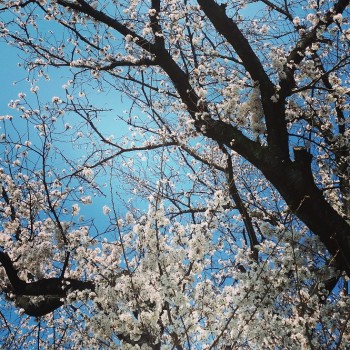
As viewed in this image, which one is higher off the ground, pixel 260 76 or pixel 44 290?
pixel 260 76

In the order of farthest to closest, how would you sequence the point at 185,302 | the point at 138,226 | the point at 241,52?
the point at 241,52 < the point at 138,226 < the point at 185,302

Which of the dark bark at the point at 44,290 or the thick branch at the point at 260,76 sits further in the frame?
the dark bark at the point at 44,290

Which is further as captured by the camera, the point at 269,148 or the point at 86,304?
the point at 86,304

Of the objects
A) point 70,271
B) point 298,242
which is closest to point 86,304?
point 70,271

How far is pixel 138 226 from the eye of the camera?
3.55m

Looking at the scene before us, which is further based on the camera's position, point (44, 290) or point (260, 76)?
point (44, 290)

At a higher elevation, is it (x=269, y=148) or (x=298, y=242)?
(x=269, y=148)

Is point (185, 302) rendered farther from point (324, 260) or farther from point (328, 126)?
point (328, 126)

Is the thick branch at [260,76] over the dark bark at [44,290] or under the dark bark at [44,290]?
over

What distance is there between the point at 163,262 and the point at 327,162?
180 inches

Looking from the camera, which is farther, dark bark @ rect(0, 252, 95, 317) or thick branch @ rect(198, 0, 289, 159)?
dark bark @ rect(0, 252, 95, 317)

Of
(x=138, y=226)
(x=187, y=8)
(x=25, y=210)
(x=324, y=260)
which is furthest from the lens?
(x=25, y=210)

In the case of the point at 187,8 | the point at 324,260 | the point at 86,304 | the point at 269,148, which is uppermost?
the point at 187,8

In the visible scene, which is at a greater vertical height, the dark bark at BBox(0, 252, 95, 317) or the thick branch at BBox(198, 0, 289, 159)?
the thick branch at BBox(198, 0, 289, 159)
